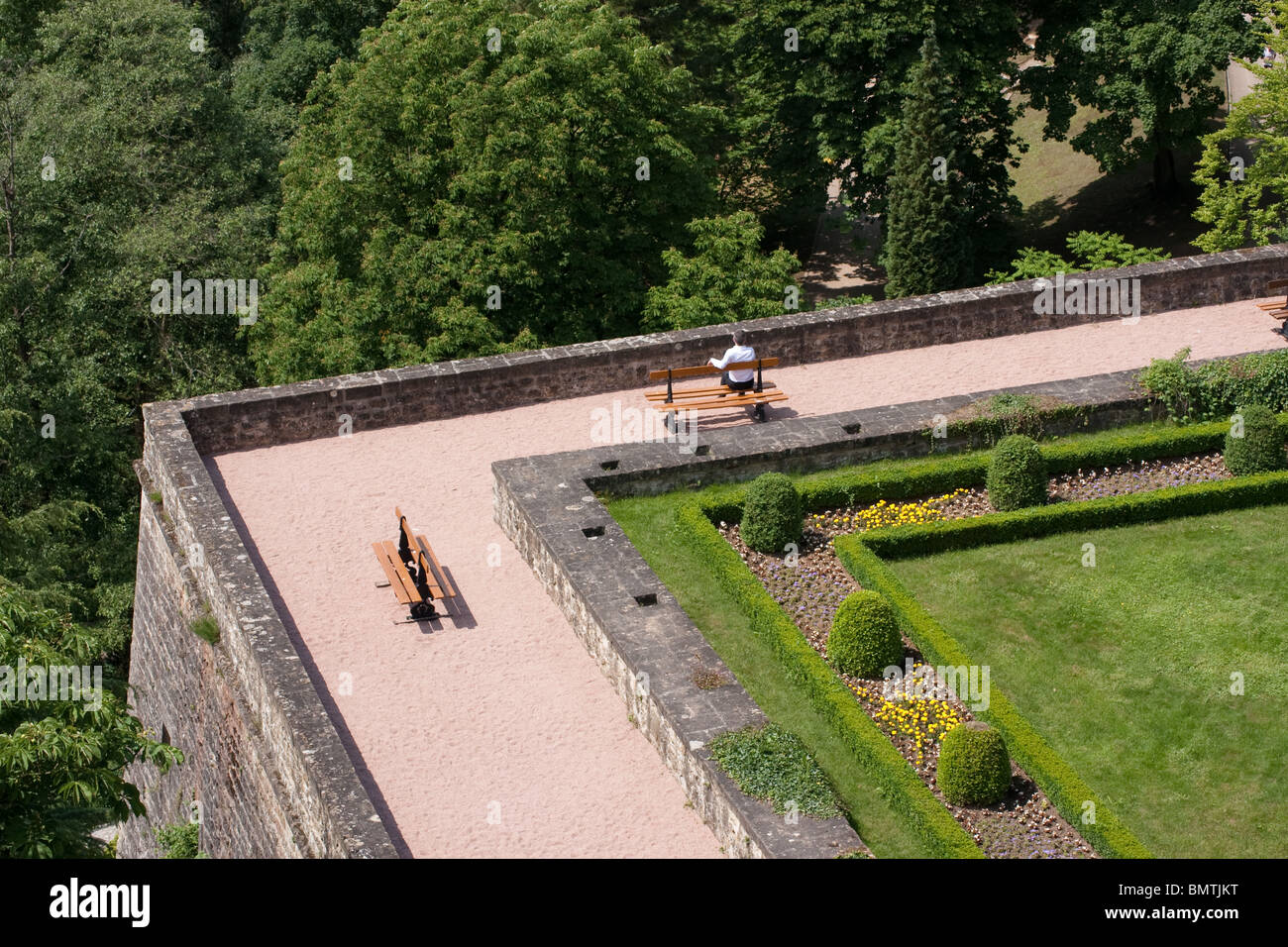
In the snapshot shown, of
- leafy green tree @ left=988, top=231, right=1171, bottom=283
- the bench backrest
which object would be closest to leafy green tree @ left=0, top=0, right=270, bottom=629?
the bench backrest

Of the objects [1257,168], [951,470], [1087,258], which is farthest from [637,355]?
[1257,168]

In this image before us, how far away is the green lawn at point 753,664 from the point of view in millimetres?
16641

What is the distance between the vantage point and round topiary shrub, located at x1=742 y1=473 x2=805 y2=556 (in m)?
20.7

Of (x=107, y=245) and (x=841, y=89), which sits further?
(x=841, y=89)

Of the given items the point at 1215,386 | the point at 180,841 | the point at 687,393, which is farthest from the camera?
the point at 687,393

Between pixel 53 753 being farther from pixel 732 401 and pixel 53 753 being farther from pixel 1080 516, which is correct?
pixel 1080 516

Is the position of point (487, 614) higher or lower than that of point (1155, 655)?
higher

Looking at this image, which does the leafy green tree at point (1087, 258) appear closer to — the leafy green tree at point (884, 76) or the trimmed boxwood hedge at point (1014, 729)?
the leafy green tree at point (884, 76)

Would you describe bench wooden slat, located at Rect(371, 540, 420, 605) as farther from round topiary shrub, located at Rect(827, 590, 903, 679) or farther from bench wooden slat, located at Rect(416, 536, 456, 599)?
round topiary shrub, located at Rect(827, 590, 903, 679)

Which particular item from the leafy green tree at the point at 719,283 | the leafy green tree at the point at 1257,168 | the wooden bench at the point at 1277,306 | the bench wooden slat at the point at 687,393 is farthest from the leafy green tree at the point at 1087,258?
the bench wooden slat at the point at 687,393

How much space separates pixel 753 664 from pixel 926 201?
20.6 metres

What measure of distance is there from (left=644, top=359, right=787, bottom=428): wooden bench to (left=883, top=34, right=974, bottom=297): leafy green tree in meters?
13.9

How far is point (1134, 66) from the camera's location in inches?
1581

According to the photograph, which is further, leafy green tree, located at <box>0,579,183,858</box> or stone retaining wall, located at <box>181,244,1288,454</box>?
stone retaining wall, located at <box>181,244,1288,454</box>
